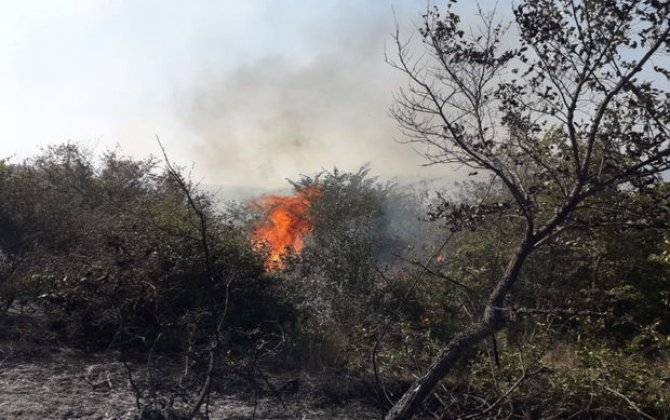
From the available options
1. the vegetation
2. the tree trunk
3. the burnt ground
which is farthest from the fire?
the tree trunk

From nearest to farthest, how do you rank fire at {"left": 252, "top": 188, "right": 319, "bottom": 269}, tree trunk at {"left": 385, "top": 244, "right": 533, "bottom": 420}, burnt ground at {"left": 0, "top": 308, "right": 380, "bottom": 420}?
tree trunk at {"left": 385, "top": 244, "right": 533, "bottom": 420} → burnt ground at {"left": 0, "top": 308, "right": 380, "bottom": 420} → fire at {"left": 252, "top": 188, "right": 319, "bottom": 269}

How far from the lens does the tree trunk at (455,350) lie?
15.2ft

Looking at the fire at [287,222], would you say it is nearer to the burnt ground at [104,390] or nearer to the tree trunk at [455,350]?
the burnt ground at [104,390]

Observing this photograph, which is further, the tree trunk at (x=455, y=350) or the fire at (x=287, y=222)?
the fire at (x=287, y=222)

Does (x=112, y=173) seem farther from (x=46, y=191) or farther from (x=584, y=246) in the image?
(x=584, y=246)

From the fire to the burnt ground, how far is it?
25.1 ft

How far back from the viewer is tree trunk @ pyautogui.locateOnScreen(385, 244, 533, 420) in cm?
462

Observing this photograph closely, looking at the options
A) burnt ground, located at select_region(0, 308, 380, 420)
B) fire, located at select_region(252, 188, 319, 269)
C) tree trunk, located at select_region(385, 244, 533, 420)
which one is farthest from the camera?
fire, located at select_region(252, 188, 319, 269)

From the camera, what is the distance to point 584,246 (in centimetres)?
850

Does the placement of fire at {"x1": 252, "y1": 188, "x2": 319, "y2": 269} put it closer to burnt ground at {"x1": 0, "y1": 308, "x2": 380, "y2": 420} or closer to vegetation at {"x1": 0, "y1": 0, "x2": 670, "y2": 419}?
vegetation at {"x1": 0, "y1": 0, "x2": 670, "y2": 419}

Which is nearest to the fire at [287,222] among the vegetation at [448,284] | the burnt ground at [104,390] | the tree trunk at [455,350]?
the vegetation at [448,284]

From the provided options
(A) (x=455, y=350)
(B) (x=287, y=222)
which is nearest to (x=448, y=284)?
(A) (x=455, y=350)

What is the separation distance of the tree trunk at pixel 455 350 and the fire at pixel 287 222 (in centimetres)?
1022

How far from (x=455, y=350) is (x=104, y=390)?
414 centimetres
